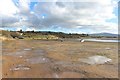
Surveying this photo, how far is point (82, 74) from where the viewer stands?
11.4 m

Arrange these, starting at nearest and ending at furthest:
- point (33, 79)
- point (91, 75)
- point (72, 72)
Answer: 1. point (33, 79)
2. point (91, 75)
3. point (72, 72)

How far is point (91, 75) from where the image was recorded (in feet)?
36.4

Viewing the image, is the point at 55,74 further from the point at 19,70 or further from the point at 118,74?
the point at 118,74

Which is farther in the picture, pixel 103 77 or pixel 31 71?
pixel 31 71

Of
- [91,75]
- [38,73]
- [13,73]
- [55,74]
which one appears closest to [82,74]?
[91,75]

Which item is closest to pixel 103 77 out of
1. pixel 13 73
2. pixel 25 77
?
pixel 25 77

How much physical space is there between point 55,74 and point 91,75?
1.86 m

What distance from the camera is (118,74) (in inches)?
448

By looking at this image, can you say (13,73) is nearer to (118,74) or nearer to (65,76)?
(65,76)

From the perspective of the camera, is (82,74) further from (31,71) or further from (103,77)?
(31,71)

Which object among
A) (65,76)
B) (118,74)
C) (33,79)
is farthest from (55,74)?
(118,74)

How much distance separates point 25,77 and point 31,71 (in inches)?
58.4

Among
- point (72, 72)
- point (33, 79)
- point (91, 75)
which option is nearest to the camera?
point (33, 79)

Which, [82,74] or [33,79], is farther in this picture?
[82,74]
